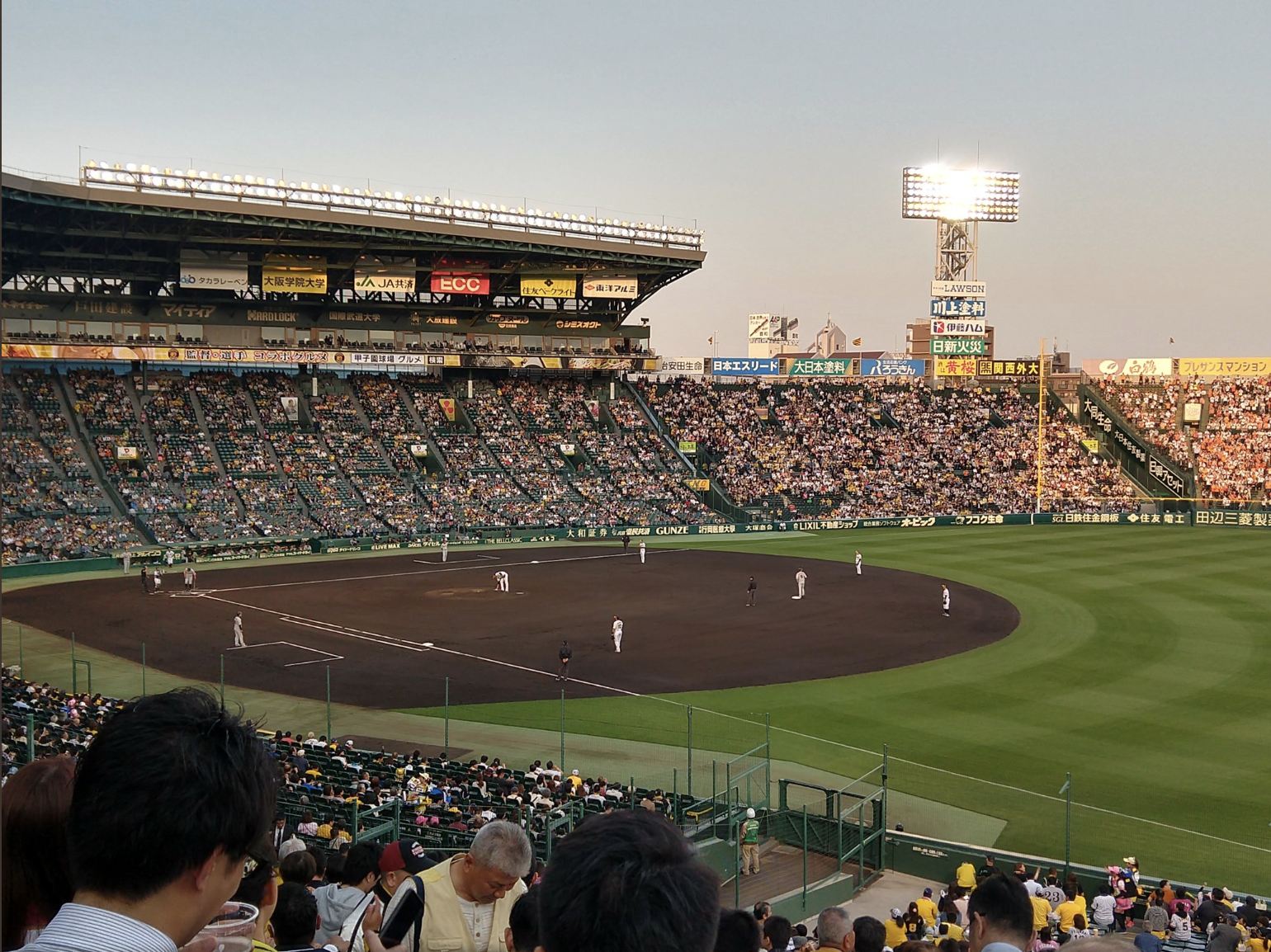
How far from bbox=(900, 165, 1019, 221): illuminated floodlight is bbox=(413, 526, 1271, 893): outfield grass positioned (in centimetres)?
5035

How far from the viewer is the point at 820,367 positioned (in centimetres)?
8912

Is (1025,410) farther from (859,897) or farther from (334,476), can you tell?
(859,897)

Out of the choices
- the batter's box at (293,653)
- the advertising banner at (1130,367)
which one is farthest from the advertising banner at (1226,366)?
the batter's box at (293,653)

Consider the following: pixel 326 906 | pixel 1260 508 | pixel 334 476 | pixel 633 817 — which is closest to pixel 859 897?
pixel 326 906

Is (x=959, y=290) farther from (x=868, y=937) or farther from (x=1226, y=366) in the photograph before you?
(x=868, y=937)

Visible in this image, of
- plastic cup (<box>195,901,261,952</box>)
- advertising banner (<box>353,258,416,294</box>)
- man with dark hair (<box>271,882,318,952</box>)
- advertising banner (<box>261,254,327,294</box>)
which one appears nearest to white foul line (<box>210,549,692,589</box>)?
advertising banner (<box>353,258,416,294</box>)

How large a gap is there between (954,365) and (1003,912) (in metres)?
84.9

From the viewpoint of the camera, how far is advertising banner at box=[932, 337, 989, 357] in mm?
85562

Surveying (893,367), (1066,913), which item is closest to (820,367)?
(893,367)

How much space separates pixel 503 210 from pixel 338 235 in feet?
36.9

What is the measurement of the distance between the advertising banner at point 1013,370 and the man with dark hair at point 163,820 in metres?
91.5

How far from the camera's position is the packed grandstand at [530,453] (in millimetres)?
59625

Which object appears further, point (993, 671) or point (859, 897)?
point (993, 671)

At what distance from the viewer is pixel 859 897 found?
55.0ft
